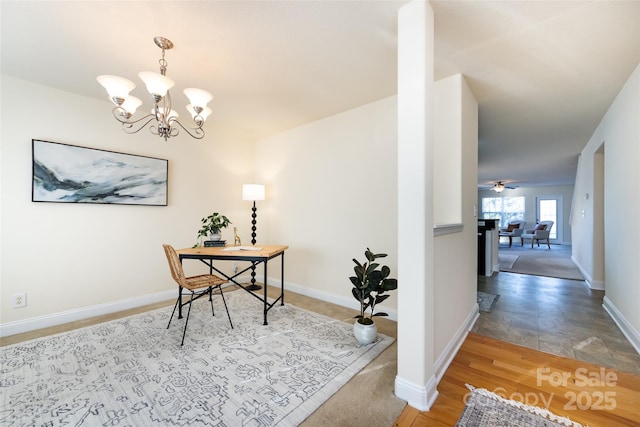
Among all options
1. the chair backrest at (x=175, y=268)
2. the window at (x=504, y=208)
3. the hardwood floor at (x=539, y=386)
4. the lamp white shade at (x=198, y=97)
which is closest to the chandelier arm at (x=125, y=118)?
the lamp white shade at (x=198, y=97)

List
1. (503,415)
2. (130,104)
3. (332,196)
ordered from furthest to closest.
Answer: (332,196)
(130,104)
(503,415)

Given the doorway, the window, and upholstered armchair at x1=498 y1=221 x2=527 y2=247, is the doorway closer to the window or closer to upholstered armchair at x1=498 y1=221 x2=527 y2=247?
the window

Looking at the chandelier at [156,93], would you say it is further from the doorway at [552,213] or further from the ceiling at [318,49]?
the doorway at [552,213]

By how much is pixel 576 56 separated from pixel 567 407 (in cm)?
243

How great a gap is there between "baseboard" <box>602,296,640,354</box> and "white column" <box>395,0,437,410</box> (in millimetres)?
2023

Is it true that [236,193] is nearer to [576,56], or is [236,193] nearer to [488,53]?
[488,53]

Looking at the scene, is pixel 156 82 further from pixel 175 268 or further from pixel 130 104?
pixel 175 268

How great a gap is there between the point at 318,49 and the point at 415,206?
139 cm

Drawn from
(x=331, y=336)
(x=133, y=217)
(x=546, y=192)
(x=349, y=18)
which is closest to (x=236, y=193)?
(x=133, y=217)

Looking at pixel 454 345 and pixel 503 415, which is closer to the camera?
pixel 503 415

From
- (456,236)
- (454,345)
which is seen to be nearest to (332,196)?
(456,236)

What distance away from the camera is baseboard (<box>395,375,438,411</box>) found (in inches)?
57.6

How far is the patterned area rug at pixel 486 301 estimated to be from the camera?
120 inches

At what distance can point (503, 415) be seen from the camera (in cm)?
141
